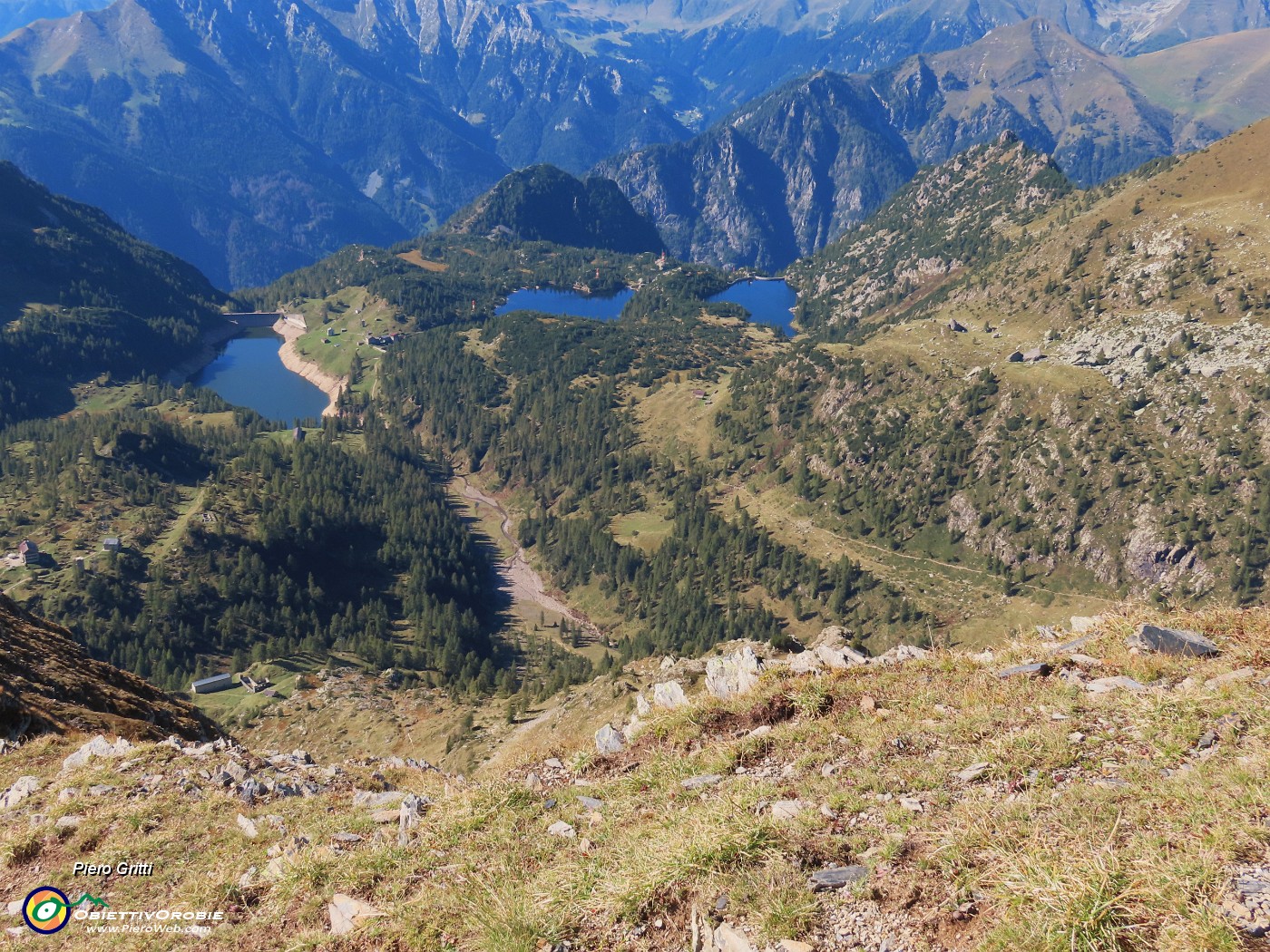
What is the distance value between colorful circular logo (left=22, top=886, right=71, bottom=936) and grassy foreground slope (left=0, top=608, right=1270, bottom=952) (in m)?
0.51

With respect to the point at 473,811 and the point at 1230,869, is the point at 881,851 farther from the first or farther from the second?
the point at 473,811

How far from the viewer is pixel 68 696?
3581 cm

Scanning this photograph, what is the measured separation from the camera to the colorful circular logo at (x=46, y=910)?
15477 mm

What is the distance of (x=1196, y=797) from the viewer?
11.1m

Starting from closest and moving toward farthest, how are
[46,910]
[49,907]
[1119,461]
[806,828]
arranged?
[806,828]
[46,910]
[49,907]
[1119,461]

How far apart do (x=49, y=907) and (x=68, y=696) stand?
981 inches

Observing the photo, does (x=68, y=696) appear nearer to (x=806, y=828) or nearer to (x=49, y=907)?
(x=49, y=907)

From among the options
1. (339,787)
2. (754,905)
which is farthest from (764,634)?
(754,905)

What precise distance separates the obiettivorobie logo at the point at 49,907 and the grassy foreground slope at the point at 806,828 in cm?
46

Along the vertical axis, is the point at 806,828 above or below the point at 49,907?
above

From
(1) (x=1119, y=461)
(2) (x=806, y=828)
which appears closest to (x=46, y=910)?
(2) (x=806, y=828)

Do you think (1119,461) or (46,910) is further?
(1119,461)

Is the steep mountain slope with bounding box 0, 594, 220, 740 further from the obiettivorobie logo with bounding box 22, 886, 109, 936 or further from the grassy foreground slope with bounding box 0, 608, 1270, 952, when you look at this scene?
the obiettivorobie logo with bounding box 22, 886, 109, 936

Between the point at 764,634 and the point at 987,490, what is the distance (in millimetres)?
70366
